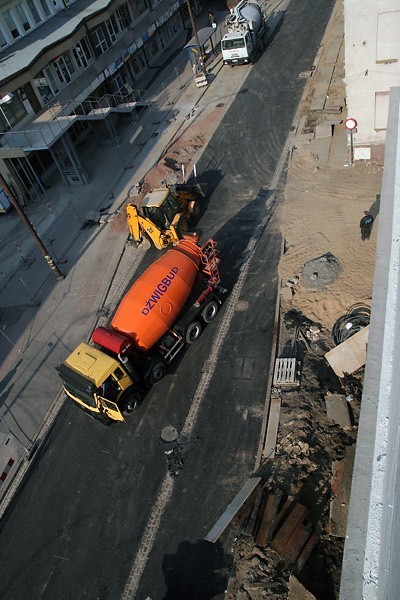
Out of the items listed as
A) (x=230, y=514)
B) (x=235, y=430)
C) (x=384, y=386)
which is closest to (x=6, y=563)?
(x=230, y=514)

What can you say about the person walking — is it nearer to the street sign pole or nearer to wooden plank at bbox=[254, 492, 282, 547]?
the street sign pole

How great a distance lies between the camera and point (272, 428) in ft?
48.9

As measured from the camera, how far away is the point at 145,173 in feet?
92.0

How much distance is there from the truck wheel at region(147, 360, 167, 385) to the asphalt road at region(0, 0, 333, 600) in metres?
0.60

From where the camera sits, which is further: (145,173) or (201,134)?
(201,134)

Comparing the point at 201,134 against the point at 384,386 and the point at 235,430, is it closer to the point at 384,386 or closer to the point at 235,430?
the point at 235,430

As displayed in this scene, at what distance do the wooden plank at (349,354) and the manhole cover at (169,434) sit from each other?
18.9 feet

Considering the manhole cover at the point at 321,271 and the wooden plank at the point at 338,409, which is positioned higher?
the manhole cover at the point at 321,271

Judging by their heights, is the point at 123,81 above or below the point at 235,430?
above

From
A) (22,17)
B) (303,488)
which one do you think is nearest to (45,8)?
(22,17)

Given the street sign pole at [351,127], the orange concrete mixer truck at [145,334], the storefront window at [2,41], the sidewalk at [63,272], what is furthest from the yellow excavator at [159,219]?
the storefront window at [2,41]

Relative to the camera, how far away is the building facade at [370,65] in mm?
20125

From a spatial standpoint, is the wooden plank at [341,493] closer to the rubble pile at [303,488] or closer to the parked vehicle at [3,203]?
the rubble pile at [303,488]

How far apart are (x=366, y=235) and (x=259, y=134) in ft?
41.1
